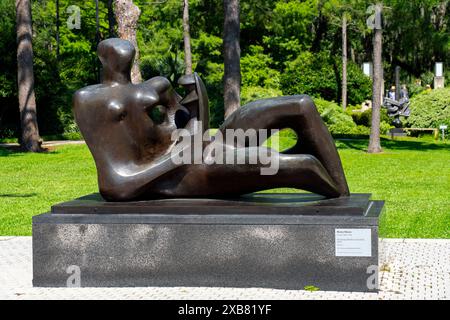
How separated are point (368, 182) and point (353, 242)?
9570 mm

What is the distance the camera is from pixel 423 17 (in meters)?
27.1

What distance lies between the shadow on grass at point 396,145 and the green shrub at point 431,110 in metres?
4.12

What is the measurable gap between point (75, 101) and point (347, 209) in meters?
2.63

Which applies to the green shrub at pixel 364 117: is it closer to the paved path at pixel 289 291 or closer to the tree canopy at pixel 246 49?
the tree canopy at pixel 246 49

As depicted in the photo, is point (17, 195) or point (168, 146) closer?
point (168, 146)

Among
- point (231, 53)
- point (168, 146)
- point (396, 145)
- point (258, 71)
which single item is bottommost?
point (396, 145)

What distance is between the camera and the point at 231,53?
21266 millimetres

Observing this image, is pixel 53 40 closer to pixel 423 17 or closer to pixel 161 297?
pixel 423 17

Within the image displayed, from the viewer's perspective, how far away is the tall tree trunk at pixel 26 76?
23.6m

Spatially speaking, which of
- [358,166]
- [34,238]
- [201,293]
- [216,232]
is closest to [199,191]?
[216,232]

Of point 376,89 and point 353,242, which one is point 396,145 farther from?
point 353,242

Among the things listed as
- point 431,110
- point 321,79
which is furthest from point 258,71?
point 431,110

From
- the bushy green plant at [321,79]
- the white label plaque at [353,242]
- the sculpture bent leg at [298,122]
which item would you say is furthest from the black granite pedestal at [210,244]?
the bushy green plant at [321,79]

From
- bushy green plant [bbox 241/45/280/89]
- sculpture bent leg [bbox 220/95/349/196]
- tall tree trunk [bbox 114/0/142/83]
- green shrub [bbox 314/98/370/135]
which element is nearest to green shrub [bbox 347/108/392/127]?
green shrub [bbox 314/98/370/135]
